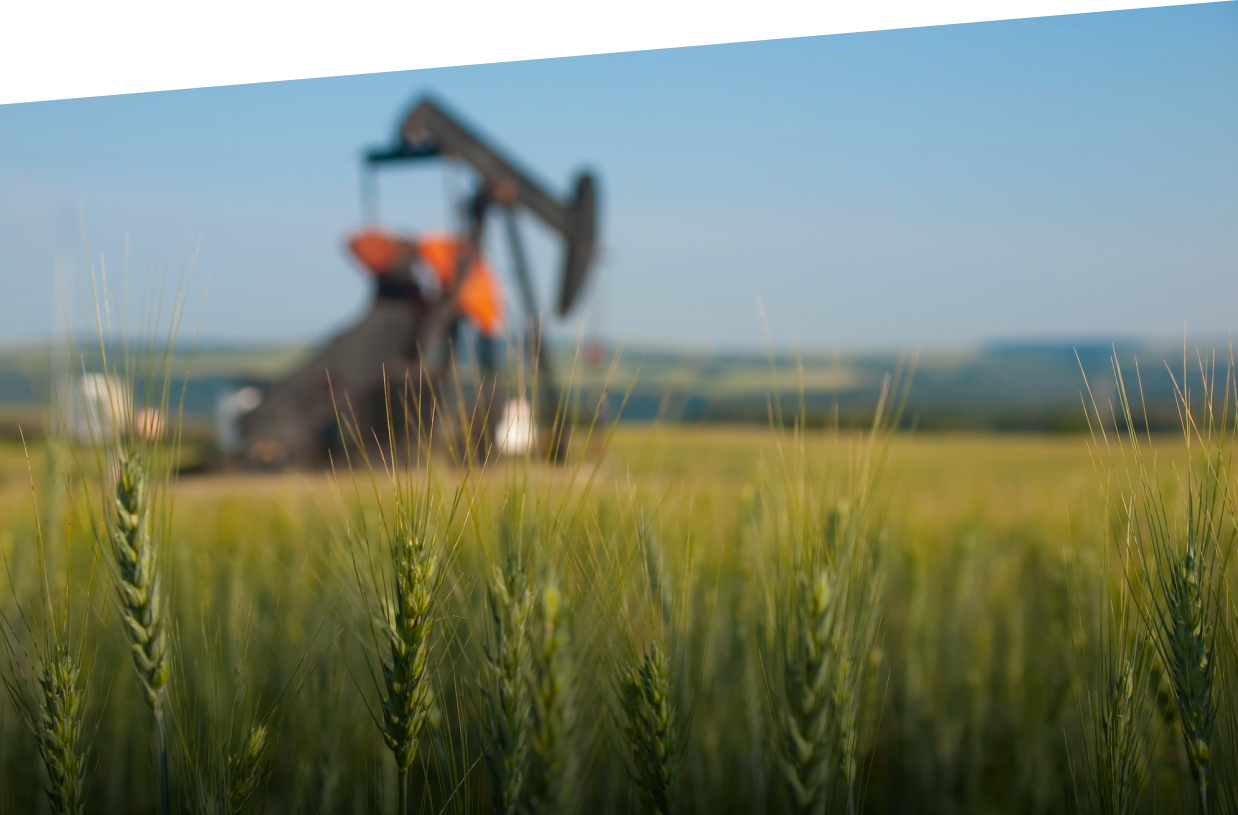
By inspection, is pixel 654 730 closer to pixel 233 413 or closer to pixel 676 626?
pixel 676 626

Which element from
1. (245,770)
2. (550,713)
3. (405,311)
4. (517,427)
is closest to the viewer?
(517,427)

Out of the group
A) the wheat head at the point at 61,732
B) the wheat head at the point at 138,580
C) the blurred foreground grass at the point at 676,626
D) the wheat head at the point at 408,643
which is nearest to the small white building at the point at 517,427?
the blurred foreground grass at the point at 676,626

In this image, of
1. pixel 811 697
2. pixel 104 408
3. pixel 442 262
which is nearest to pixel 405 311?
pixel 442 262

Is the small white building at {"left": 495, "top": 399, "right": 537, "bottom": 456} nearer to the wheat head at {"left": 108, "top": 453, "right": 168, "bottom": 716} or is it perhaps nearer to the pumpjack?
the wheat head at {"left": 108, "top": 453, "right": 168, "bottom": 716}

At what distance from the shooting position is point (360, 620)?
1.41 meters

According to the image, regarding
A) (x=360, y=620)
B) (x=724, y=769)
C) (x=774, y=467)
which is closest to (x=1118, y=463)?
(x=774, y=467)

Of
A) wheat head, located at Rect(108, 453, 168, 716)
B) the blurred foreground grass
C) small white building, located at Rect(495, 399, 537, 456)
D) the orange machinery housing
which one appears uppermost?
the orange machinery housing

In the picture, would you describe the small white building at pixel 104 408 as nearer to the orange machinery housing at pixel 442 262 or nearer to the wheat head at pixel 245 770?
the wheat head at pixel 245 770

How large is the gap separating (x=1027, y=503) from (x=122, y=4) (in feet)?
9.45

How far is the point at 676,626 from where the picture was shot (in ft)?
2.90

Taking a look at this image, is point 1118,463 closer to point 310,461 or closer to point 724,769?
point 724,769

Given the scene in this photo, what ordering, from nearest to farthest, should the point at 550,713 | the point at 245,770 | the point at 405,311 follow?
the point at 550,713
the point at 245,770
the point at 405,311

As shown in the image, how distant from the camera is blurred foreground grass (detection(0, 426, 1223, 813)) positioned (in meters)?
0.93

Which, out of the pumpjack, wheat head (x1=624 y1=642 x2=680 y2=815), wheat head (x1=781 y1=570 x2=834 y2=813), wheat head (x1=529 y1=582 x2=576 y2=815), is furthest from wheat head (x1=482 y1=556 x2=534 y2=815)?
the pumpjack
